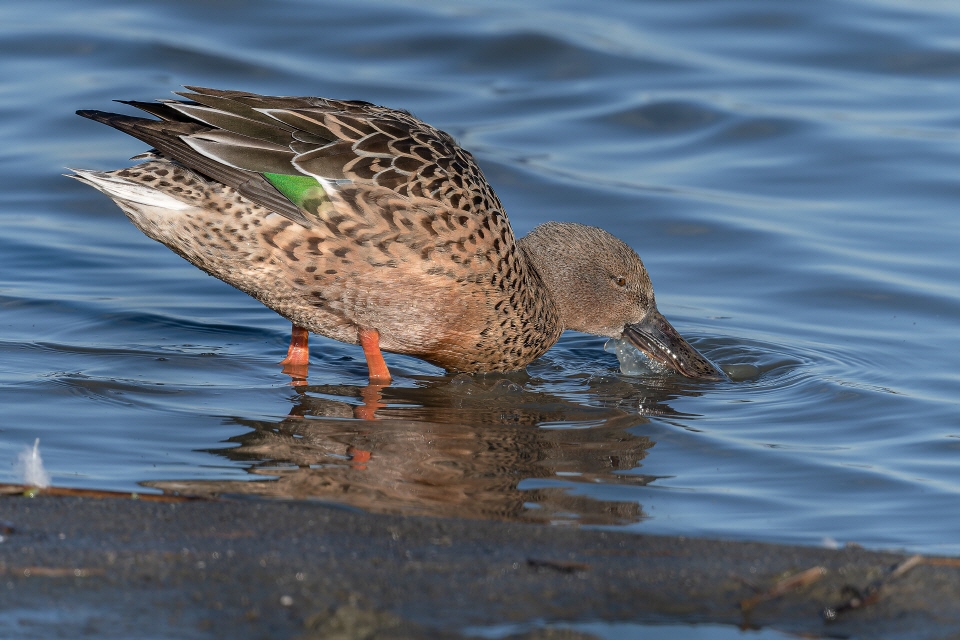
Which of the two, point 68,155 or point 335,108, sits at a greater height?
point 335,108

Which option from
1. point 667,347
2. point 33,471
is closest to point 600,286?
point 667,347

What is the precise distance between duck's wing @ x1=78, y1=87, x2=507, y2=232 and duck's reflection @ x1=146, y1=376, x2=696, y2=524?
3.02 ft

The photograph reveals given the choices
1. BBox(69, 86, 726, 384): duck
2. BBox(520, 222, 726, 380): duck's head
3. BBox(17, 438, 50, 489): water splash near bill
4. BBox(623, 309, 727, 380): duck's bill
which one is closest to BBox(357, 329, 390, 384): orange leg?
BBox(69, 86, 726, 384): duck

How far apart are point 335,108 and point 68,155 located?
4831 mm

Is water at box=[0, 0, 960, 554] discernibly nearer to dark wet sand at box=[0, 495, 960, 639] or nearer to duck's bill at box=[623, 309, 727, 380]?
duck's bill at box=[623, 309, 727, 380]

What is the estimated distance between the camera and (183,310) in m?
7.24

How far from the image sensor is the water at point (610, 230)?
4.66 meters

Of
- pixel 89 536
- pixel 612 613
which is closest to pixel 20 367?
pixel 89 536

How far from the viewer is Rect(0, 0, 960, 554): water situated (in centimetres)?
466

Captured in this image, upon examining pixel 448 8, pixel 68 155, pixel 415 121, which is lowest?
pixel 68 155

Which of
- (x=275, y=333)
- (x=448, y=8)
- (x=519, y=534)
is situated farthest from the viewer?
(x=448, y=8)

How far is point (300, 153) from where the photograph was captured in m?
5.36

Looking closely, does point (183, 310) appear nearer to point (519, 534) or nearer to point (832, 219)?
point (519, 534)

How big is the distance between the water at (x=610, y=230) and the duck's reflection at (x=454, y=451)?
19 millimetres
